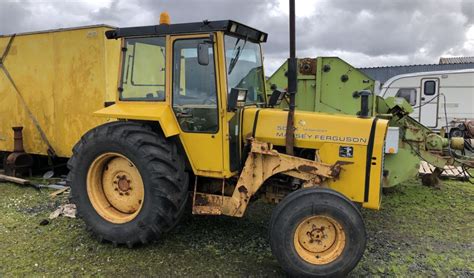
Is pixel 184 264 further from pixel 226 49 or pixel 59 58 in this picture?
pixel 59 58

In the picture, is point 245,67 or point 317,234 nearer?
point 317,234

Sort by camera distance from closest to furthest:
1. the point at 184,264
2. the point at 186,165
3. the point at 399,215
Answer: the point at 184,264 < the point at 186,165 < the point at 399,215

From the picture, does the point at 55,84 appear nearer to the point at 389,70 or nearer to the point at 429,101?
the point at 429,101

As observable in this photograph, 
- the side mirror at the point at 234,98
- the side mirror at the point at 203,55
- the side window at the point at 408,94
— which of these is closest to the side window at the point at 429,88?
the side window at the point at 408,94

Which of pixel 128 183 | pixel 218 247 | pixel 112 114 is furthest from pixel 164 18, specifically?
pixel 218 247

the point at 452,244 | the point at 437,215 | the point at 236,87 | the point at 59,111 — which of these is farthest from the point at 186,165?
the point at 59,111

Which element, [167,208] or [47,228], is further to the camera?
[47,228]

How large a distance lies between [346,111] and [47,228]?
476 centimetres

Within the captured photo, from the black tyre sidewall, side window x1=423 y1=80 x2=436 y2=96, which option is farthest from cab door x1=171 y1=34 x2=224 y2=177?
side window x1=423 y1=80 x2=436 y2=96

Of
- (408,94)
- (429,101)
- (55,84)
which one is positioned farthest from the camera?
(408,94)

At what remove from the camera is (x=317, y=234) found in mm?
3730

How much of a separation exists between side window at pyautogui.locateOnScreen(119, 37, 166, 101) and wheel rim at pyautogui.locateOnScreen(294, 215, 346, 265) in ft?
6.41

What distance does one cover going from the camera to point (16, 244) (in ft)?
15.0

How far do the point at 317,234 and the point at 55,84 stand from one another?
5786 mm
